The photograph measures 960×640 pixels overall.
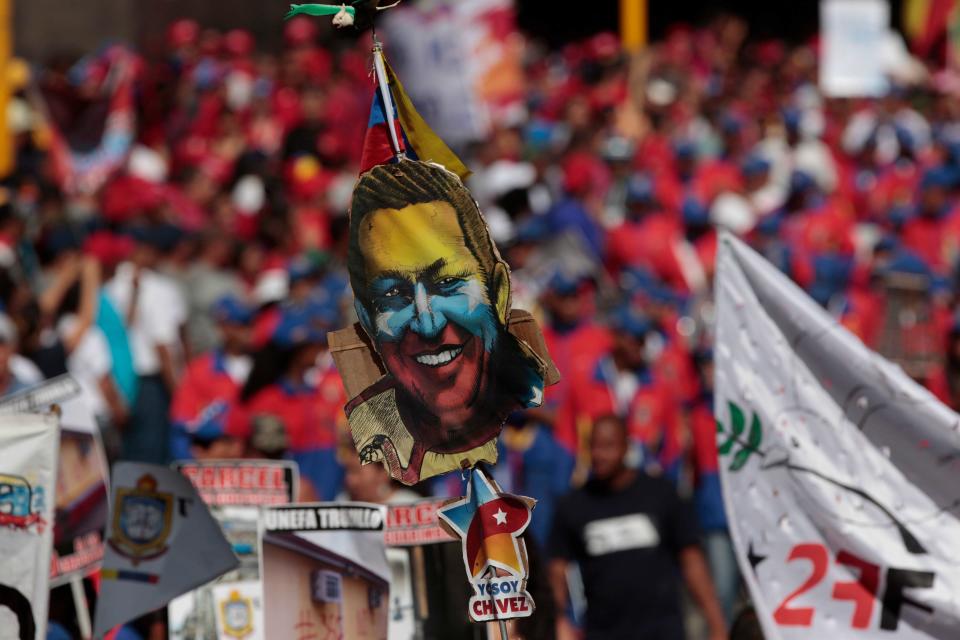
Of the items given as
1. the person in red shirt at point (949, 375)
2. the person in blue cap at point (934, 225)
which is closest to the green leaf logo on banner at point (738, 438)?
the person in red shirt at point (949, 375)

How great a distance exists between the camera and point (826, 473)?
646cm

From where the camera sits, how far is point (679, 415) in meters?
11.2

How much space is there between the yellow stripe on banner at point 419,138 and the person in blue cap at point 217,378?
4001mm

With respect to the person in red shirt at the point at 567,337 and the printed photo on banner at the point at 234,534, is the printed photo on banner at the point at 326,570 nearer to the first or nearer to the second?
the printed photo on banner at the point at 234,534

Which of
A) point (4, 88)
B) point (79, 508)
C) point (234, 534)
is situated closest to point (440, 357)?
point (234, 534)

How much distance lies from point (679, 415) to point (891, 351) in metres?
1.24

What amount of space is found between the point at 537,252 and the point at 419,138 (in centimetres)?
720

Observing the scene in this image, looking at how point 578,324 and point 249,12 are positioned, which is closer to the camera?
point 578,324

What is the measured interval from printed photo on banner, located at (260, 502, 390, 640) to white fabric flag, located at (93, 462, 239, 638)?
1.49 ft

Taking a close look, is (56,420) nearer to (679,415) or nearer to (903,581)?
(903,581)

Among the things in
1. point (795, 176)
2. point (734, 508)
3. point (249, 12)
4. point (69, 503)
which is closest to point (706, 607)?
point (734, 508)

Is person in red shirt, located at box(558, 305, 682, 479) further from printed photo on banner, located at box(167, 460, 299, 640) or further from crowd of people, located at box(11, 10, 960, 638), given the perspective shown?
printed photo on banner, located at box(167, 460, 299, 640)

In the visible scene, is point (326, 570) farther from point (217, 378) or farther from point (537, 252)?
point (537, 252)

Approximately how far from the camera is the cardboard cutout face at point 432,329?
18.3 ft
